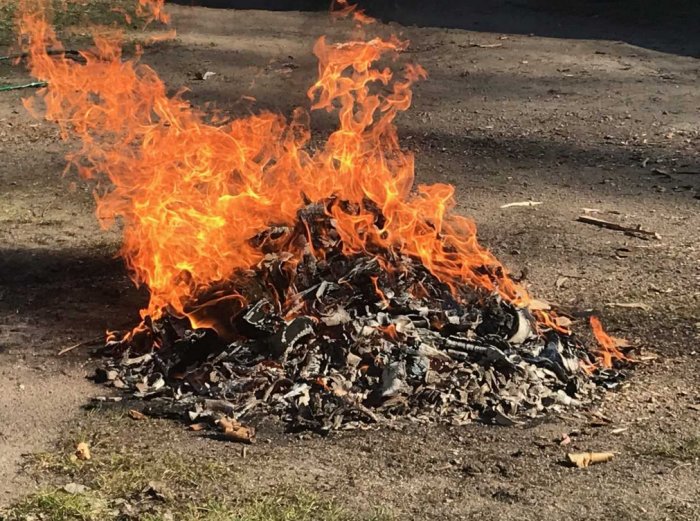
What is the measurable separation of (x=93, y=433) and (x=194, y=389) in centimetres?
64

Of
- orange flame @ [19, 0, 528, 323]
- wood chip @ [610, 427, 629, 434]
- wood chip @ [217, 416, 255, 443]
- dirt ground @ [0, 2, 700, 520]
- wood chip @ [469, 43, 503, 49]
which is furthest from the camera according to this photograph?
wood chip @ [469, 43, 503, 49]

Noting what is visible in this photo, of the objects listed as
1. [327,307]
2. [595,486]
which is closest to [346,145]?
[327,307]

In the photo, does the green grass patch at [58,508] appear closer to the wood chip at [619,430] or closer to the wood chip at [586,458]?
the wood chip at [586,458]

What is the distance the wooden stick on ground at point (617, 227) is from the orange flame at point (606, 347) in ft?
5.94

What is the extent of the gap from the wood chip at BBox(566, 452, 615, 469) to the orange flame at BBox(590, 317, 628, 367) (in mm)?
1011

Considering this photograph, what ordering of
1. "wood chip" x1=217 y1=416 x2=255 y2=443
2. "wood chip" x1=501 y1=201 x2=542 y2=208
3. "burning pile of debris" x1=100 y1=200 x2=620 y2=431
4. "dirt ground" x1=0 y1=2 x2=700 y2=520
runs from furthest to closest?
1. "wood chip" x1=501 y1=201 x2=542 y2=208
2. "burning pile of debris" x1=100 y1=200 x2=620 y2=431
3. "wood chip" x1=217 y1=416 x2=255 y2=443
4. "dirt ground" x1=0 y1=2 x2=700 y2=520

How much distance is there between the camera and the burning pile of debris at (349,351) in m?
5.14

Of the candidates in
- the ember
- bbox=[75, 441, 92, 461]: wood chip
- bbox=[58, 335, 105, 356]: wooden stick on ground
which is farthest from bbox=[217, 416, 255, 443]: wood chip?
bbox=[58, 335, 105, 356]: wooden stick on ground

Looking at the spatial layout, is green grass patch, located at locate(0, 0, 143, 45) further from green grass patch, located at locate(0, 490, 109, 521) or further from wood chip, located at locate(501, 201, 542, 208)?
green grass patch, located at locate(0, 490, 109, 521)

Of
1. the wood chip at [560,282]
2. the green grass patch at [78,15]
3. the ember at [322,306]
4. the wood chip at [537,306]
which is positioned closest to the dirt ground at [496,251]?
the wood chip at [560,282]

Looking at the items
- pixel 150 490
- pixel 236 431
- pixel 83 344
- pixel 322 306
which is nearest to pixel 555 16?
pixel 322 306

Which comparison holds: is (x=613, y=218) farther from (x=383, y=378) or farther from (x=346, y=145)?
(x=383, y=378)

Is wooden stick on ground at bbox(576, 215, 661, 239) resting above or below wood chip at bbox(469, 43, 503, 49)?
below

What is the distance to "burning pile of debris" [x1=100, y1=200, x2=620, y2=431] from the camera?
5.14 meters
